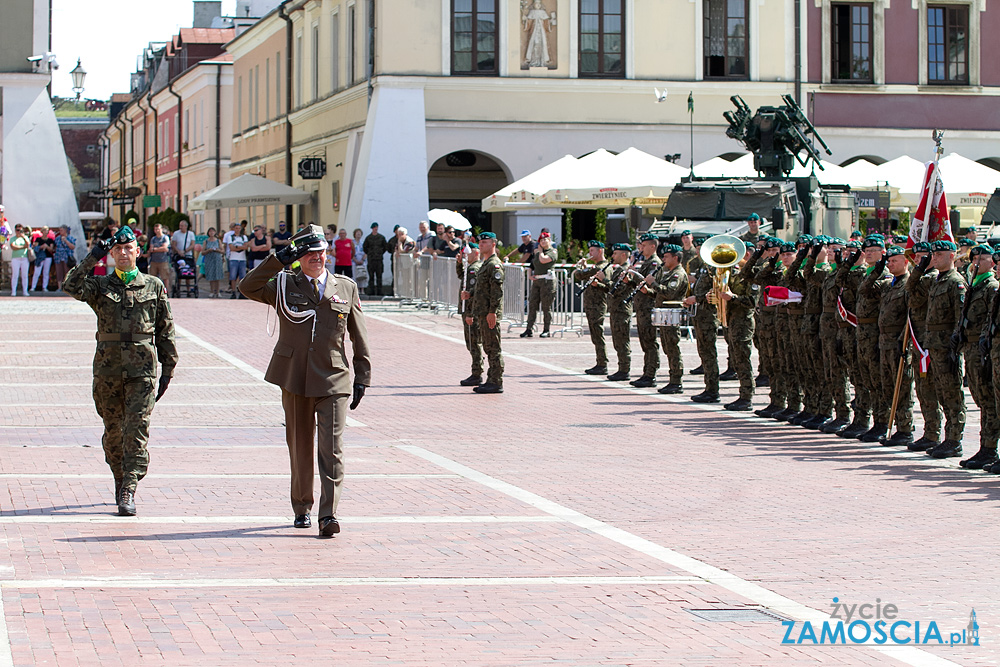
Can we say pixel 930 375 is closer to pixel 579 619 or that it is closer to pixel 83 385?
pixel 579 619

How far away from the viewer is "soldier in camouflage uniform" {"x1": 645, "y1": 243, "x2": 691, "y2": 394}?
18.0 m

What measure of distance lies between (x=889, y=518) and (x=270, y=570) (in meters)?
4.29

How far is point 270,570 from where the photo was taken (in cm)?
809

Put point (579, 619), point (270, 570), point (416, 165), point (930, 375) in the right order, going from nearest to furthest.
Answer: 1. point (579, 619)
2. point (270, 570)
3. point (930, 375)
4. point (416, 165)

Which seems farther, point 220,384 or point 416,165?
point 416,165

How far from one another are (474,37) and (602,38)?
3.35m

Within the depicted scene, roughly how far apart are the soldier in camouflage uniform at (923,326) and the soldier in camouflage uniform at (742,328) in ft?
10.7

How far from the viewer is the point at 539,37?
123 feet

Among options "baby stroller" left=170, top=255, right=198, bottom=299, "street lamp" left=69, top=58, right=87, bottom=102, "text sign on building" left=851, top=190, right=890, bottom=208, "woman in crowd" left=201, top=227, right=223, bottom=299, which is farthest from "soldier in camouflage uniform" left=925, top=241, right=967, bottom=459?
"street lamp" left=69, top=58, right=87, bottom=102

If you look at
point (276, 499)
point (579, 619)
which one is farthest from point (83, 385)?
point (579, 619)

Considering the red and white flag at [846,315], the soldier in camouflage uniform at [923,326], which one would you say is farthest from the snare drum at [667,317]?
the soldier in camouflage uniform at [923,326]

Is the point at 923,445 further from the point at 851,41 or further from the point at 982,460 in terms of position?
the point at 851,41

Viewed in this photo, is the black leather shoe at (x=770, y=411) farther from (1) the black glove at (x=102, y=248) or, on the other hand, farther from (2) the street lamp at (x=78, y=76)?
(2) the street lamp at (x=78, y=76)

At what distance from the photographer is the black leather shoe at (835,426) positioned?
48.4 ft
